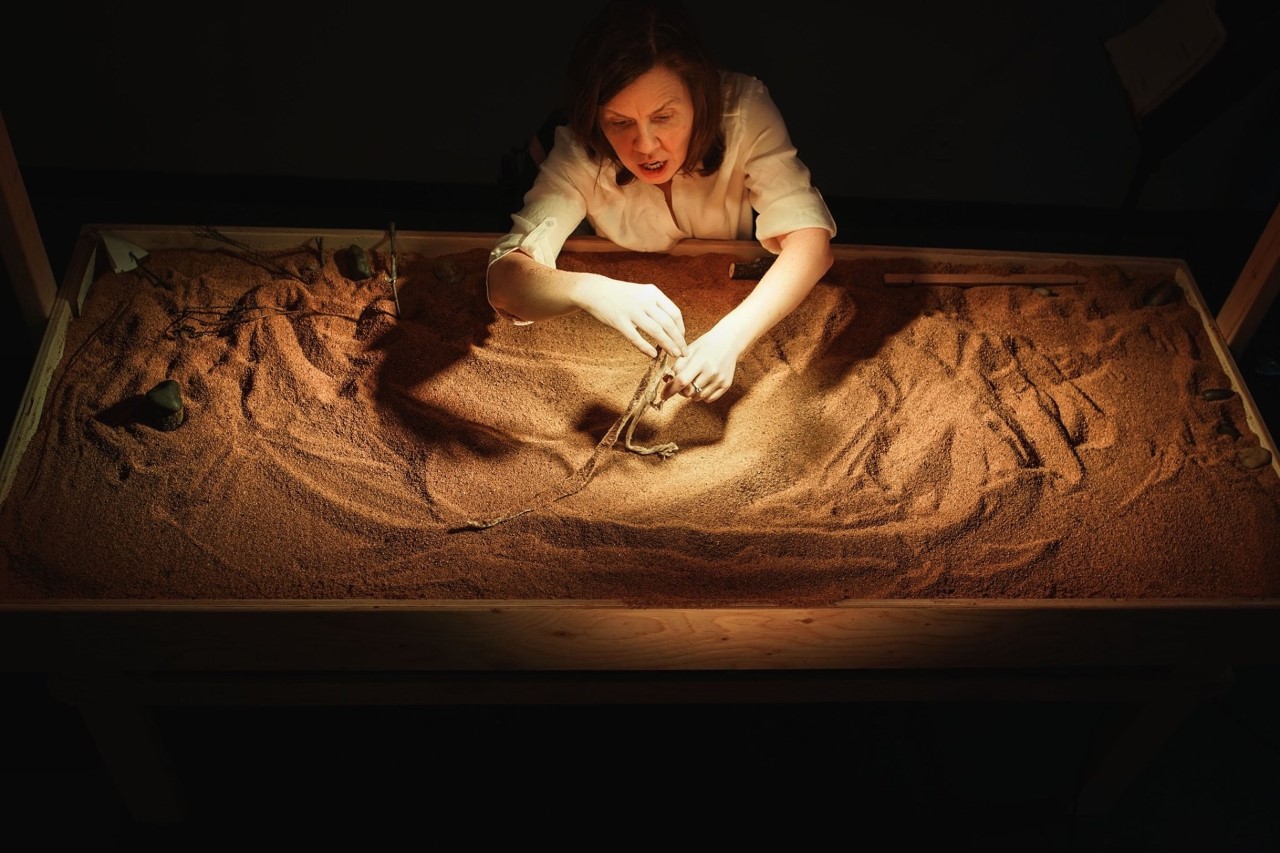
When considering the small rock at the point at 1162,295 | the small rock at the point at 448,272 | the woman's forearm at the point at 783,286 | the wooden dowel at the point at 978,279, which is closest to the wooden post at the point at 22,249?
the small rock at the point at 448,272

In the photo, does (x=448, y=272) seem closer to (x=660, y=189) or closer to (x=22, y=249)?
(x=660, y=189)

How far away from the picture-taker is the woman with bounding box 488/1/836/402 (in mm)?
2219

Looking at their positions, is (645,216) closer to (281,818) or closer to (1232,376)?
(1232,376)

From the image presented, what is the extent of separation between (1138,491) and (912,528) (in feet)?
1.92

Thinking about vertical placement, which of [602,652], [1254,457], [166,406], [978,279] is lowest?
[1254,457]

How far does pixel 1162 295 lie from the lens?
2.85 m

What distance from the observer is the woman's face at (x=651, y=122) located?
7.32ft

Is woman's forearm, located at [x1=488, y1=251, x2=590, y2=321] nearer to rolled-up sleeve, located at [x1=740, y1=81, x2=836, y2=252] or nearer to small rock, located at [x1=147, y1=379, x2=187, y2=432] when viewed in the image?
rolled-up sleeve, located at [x1=740, y1=81, x2=836, y2=252]

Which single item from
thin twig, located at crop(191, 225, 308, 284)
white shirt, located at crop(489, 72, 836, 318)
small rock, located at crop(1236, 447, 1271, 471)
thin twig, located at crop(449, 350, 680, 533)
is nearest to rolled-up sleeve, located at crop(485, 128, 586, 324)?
white shirt, located at crop(489, 72, 836, 318)

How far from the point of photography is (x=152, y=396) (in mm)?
2354

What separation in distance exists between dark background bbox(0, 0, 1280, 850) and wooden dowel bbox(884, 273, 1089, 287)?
0.48 metres

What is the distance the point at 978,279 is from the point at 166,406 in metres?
2.23

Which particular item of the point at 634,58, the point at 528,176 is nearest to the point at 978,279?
the point at 634,58

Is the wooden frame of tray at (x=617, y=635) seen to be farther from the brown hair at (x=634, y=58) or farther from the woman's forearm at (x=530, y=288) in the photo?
the brown hair at (x=634, y=58)
